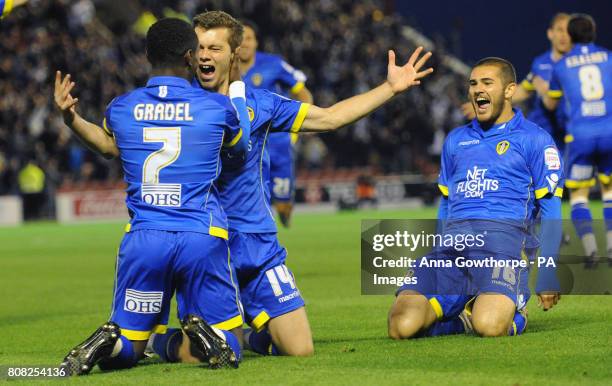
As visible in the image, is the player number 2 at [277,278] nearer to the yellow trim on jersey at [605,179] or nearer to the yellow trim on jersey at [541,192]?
the yellow trim on jersey at [541,192]

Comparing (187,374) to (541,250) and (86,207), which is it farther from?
(86,207)

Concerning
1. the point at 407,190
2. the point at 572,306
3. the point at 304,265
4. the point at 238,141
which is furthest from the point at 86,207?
the point at 238,141

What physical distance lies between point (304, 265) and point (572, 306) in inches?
199

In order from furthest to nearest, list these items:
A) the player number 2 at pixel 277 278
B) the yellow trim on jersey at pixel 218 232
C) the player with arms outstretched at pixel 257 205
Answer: the player number 2 at pixel 277 278
the player with arms outstretched at pixel 257 205
the yellow trim on jersey at pixel 218 232

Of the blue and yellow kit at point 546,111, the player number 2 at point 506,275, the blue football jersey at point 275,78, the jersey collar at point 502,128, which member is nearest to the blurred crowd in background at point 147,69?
the blue football jersey at point 275,78

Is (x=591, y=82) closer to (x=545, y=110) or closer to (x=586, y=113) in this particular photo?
(x=586, y=113)

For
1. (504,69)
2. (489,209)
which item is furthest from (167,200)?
(504,69)

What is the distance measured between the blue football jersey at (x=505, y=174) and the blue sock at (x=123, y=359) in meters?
2.44

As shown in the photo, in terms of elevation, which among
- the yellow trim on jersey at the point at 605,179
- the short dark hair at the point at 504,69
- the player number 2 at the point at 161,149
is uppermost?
the short dark hair at the point at 504,69

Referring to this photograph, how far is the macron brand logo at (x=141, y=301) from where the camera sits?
19.9ft

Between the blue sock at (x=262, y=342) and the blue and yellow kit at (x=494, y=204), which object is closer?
the blue sock at (x=262, y=342)

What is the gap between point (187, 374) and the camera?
5961 millimetres

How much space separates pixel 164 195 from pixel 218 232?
1.08 ft

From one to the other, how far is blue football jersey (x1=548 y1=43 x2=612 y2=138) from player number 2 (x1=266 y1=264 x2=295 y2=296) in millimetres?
5900
